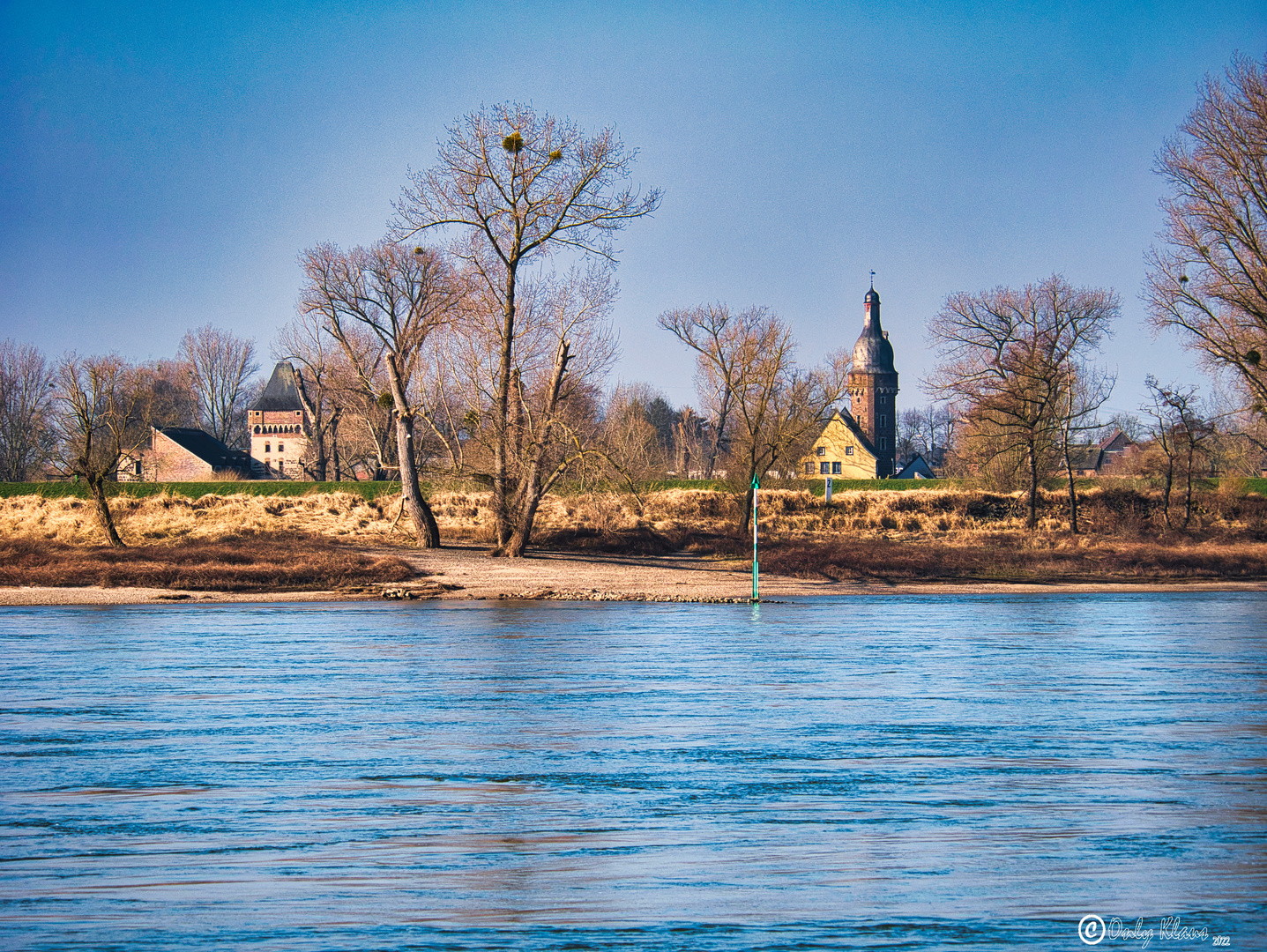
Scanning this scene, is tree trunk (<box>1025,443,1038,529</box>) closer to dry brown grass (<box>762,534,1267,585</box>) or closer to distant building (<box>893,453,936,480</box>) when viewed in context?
dry brown grass (<box>762,534,1267,585</box>)

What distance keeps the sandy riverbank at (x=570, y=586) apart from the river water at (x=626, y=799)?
1089 centimetres

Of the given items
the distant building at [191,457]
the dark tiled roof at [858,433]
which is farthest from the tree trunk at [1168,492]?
the dark tiled roof at [858,433]

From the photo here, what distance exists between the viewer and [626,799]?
31.2 feet

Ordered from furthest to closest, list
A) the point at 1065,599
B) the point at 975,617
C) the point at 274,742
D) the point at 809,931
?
the point at 1065,599, the point at 975,617, the point at 274,742, the point at 809,931

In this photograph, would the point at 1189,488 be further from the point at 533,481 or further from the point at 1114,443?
the point at 1114,443

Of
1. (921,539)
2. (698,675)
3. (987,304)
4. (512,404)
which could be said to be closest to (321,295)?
(512,404)

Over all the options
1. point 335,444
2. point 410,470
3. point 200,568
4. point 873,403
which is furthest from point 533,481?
point 873,403

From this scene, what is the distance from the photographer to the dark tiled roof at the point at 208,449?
90.5 meters

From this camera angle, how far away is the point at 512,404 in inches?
1430

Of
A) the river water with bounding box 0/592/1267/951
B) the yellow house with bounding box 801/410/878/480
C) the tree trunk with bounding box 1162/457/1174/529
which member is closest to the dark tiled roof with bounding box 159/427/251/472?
the yellow house with bounding box 801/410/878/480

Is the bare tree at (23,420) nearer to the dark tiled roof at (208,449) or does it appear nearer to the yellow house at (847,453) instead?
the dark tiled roof at (208,449)

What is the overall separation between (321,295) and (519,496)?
19.7m

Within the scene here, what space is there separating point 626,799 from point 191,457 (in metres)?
88.8

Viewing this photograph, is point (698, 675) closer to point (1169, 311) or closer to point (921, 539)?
point (1169, 311)
